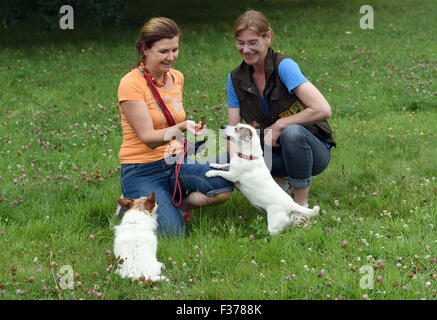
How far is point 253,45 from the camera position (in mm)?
5031

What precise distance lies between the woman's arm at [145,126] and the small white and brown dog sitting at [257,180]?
62 centimetres

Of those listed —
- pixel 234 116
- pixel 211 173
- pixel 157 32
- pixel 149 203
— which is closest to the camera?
pixel 149 203

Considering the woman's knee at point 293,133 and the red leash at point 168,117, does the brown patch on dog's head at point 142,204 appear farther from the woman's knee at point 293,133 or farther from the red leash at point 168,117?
the woman's knee at point 293,133

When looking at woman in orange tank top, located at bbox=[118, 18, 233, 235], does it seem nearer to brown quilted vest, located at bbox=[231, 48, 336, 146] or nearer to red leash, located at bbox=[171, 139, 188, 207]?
red leash, located at bbox=[171, 139, 188, 207]

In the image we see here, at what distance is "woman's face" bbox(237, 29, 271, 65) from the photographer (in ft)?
16.4

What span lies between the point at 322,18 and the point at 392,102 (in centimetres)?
806

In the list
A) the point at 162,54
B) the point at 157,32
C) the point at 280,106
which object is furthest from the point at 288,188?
the point at 157,32

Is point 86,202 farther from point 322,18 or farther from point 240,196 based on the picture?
point 322,18

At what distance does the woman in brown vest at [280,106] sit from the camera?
503 cm

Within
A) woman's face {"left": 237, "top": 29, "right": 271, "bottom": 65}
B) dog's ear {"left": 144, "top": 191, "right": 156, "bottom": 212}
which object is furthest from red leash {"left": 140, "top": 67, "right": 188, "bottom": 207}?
woman's face {"left": 237, "top": 29, "right": 271, "bottom": 65}

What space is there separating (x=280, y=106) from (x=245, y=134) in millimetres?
597

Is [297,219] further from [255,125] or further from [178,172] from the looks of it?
[178,172]

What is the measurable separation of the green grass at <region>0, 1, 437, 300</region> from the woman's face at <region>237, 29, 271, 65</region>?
5.35ft

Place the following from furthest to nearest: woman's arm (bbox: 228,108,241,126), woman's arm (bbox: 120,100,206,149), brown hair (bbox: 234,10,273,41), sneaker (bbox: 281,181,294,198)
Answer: sneaker (bbox: 281,181,294,198) < woman's arm (bbox: 228,108,241,126) < brown hair (bbox: 234,10,273,41) < woman's arm (bbox: 120,100,206,149)
